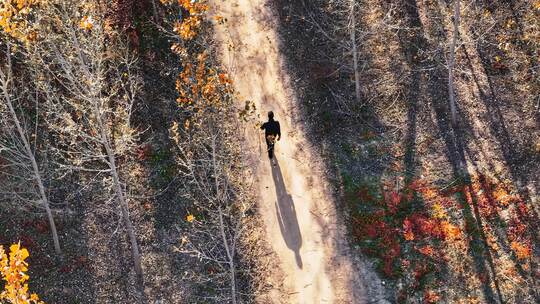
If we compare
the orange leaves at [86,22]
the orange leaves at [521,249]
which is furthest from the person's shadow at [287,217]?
the orange leaves at [86,22]

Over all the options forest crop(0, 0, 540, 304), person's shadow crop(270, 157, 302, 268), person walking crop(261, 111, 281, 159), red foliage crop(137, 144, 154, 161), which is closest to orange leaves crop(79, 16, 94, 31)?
forest crop(0, 0, 540, 304)

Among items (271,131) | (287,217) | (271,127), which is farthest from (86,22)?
(287,217)

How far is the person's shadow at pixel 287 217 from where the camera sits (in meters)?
21.9

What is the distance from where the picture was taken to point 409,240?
21.5m

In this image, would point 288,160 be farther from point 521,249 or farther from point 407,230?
point 521,249

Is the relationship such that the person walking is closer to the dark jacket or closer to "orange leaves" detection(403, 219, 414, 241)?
the dark jacket

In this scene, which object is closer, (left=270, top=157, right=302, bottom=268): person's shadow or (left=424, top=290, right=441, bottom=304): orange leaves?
(left=424, top=290, right=441, bottom=304): orange leaves

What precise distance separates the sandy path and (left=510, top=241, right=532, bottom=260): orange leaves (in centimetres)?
568

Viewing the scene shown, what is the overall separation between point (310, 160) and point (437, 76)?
7.34 m

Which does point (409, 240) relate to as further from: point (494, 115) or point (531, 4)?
point (531, 4)

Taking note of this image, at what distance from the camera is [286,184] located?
2325 centimetres

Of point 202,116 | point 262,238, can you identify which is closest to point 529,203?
point 262,238

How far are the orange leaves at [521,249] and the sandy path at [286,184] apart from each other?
568 cm

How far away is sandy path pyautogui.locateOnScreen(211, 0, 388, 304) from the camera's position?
21.0m
